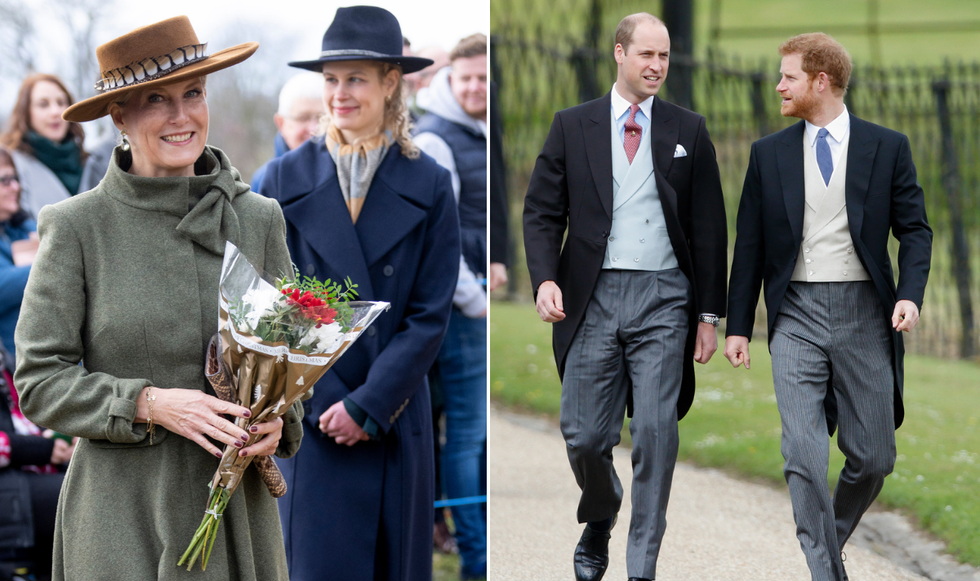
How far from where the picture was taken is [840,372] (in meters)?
4.08

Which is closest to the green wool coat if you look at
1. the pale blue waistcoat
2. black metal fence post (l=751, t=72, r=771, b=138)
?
the pale blue waistcoat

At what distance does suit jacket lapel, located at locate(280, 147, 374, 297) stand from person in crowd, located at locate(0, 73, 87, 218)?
1.28 metres

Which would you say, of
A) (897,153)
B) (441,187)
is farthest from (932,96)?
(441,187)

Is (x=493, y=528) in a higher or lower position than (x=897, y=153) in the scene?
lower

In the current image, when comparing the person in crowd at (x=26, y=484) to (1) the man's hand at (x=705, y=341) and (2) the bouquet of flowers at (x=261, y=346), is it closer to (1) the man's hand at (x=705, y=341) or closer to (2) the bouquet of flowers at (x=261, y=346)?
(2) the bouquet of flowers at (x=261, y=346)

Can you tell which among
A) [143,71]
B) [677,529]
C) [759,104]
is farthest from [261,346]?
[759,104]

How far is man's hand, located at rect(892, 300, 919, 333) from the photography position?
392 centimetres

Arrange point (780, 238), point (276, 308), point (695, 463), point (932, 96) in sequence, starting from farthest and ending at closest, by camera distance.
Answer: point (932, 96), point (695, 463), point (780, 238), point (276, 308)

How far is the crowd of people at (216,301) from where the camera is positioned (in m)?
2.83

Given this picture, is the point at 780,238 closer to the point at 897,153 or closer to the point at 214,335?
the point at 897,153

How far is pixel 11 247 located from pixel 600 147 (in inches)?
104

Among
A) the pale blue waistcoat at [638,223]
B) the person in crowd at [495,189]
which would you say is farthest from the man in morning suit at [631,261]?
the person in crowd at [495,189]

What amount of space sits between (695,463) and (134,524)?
4.83 m

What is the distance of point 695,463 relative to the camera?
707 cm
